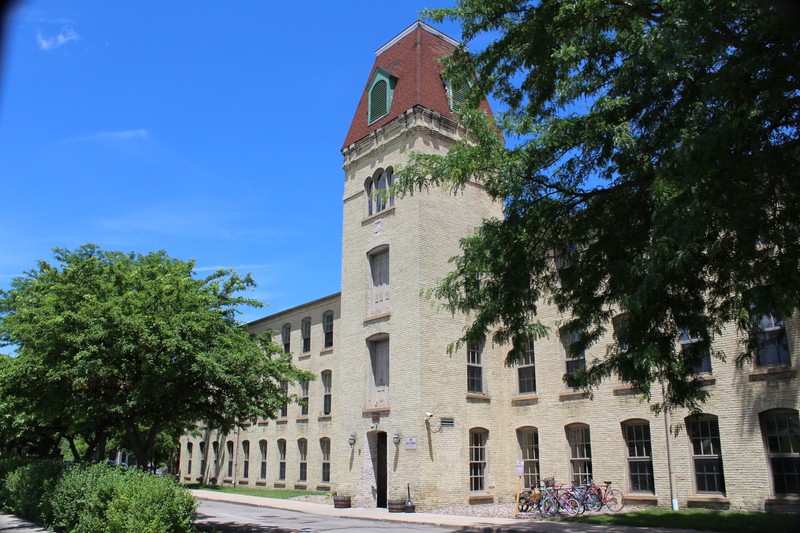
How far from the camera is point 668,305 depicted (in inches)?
371

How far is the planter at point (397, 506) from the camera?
2280 cm

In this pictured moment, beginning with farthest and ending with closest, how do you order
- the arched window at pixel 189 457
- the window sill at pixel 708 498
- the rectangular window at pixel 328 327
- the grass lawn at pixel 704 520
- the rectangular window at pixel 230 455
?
1. the arched window at pixel 189 457
2. the rectangular window at pixel 230 455
3. the rectangular window at pixel 328 327
4. the window sill at pixel 708 498
5. the grass lawn at pixel 704 520

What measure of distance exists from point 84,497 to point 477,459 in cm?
1529

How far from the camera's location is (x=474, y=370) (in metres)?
26.3

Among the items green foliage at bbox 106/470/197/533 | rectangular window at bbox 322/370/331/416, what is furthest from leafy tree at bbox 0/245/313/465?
rectangular window at bbox 322/370/331/416

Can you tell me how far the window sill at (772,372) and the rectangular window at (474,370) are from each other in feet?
33.1

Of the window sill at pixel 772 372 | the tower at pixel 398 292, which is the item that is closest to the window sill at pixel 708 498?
the window sill at pixel 772 372

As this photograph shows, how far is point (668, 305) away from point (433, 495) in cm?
1622

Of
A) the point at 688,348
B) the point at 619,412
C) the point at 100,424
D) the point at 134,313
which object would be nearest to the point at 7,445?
the point at 100,424

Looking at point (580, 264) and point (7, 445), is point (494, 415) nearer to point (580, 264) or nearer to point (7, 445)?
point (580, 264)

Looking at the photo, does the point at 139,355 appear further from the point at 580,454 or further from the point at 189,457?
the point at 189,457

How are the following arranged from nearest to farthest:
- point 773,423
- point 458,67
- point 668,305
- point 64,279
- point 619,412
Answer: point 668,305 < point 458,67 < point 64,279 < point 773,423 < point 619,412

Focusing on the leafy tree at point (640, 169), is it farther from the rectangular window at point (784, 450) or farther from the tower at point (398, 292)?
the tower at point (398, 292)

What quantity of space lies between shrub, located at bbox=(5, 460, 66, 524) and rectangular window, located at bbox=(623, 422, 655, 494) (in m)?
17.4
